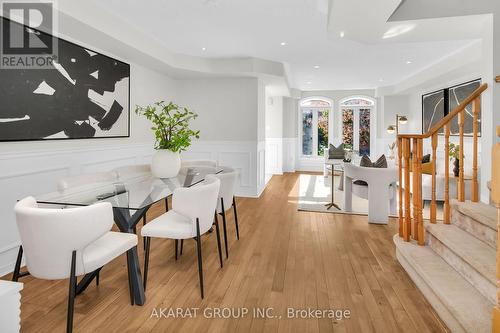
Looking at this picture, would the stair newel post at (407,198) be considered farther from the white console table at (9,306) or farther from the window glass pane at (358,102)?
the window glass pane at (358,102)

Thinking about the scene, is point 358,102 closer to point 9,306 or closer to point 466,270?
point 466,270

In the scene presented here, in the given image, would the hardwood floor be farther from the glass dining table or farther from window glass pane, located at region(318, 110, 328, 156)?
window glass pane, located at region(318, 110, 328, 156)

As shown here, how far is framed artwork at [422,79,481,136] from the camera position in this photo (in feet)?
18.5

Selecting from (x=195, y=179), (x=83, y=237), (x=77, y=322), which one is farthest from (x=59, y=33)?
(x=77, y=322)

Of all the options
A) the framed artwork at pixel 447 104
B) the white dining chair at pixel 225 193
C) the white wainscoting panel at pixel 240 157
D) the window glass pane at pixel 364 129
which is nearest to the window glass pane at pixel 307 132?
the window glass pane at pixel 364 129

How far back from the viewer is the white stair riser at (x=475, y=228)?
86.2 inches

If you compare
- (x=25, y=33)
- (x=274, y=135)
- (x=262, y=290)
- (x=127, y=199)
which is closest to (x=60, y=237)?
(x=127, y=199)

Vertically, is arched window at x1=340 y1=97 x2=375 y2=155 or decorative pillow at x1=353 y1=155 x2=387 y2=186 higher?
arched window at x1=340 y1=97 x2=375 y2=155

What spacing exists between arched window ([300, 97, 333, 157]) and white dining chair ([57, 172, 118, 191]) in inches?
309

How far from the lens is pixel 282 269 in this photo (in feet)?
9.11

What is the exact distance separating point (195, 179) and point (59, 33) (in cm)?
223

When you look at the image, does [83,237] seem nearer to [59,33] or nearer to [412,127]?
[59,33]

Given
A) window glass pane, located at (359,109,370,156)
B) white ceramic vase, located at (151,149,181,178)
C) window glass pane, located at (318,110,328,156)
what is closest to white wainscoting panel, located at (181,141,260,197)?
white ceramic vase, located at (151,149,181,178)

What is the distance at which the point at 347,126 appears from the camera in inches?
390
